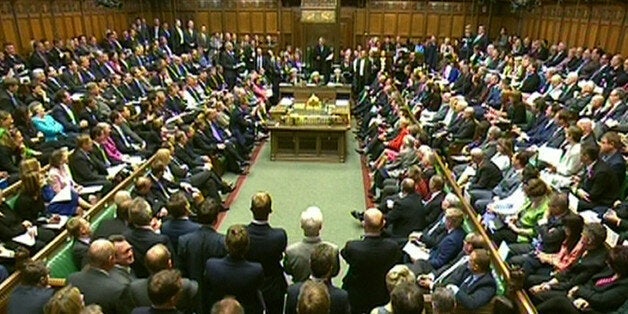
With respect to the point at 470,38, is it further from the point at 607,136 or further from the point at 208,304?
the point at 208,304

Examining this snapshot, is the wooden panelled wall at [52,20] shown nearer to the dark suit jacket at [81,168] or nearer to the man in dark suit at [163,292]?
the dark suit jacket at [81,168]

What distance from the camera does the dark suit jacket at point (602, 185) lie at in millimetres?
5176

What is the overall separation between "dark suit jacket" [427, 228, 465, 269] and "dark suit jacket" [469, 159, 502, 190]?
1.90 metres

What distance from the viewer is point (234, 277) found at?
3312 millimetres

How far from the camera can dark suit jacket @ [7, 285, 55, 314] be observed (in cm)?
308

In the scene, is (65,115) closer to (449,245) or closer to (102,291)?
(102,291)

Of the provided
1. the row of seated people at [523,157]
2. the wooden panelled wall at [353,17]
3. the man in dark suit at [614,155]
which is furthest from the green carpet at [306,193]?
the wooden panelled wall at [353,17]

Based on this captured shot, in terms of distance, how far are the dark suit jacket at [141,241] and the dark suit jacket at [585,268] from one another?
10.0 ft

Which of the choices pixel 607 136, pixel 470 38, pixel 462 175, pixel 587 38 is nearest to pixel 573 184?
pixel 607 136

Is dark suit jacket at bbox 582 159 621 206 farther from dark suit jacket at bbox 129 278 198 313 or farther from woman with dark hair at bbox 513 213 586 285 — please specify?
dark suit jacket at bbox 129 278 198 313

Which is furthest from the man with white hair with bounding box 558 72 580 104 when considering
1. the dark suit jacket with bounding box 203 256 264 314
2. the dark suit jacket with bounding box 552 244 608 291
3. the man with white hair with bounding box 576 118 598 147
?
the dark suit jacket with bounding box 203 256 264 314

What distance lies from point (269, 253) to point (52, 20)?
488 inches

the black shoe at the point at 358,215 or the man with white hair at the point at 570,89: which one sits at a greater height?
the man with white hair at the point at 570,89

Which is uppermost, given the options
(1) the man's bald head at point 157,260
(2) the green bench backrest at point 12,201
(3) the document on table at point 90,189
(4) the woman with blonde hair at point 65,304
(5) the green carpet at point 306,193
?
(4) the woman with blonde hair at point 65,304
